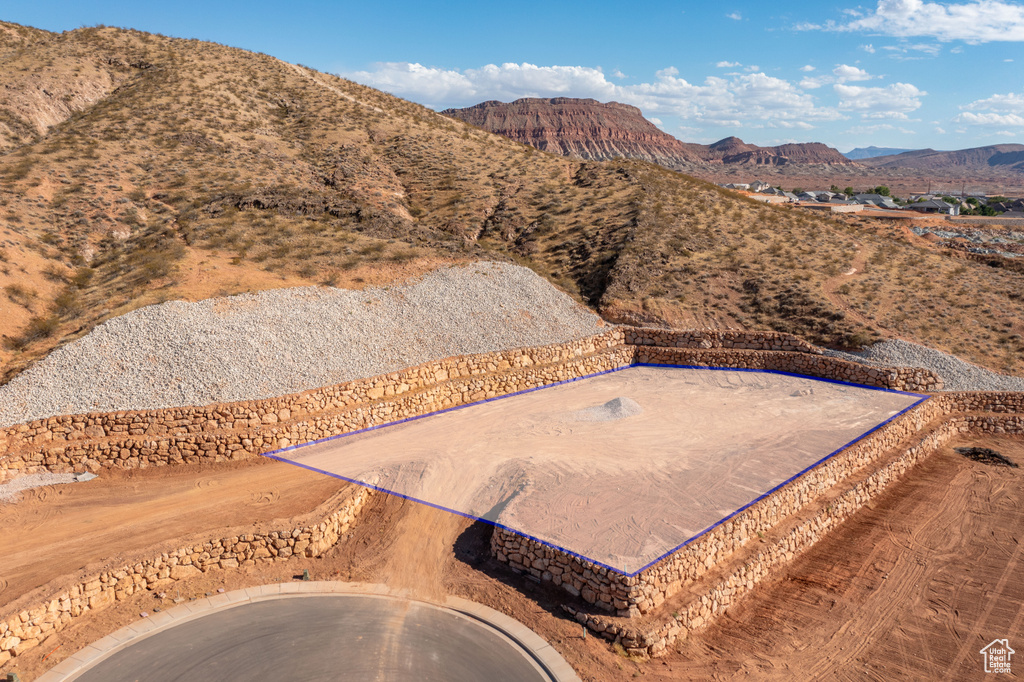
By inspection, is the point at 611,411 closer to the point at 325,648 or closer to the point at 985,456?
the point at 325,648

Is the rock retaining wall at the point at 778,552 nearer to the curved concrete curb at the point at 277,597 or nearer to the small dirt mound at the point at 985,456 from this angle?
the small dirt mound at the point at 985,456

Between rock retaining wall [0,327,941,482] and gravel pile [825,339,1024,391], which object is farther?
gravel pile [825,339,1024,391]

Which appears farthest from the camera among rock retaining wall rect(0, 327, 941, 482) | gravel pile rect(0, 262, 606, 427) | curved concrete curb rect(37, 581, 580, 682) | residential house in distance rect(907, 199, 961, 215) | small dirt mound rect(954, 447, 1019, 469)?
residential house in distance rect(907, 199, 961, 215)

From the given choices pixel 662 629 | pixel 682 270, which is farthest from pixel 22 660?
pixel 682 270

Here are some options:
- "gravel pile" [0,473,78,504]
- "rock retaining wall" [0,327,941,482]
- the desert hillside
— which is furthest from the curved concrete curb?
the desert hillside

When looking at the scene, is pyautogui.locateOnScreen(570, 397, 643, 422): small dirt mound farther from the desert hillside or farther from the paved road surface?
the paved road surface

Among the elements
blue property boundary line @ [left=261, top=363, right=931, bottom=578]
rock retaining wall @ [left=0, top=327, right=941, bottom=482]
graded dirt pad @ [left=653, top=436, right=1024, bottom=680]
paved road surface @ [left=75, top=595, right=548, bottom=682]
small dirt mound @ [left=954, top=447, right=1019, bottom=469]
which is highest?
rock retaining wall @ [left=0, top=327, right=941, bottom=482]

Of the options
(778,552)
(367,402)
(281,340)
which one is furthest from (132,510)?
(778,552)
